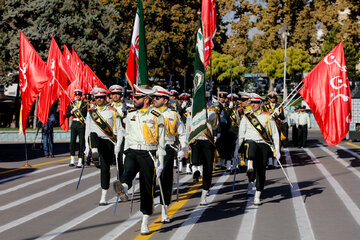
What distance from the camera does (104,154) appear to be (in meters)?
11.2

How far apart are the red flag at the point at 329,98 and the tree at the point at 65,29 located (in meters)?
25.5

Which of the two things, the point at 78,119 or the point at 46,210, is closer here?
the point at 46,210

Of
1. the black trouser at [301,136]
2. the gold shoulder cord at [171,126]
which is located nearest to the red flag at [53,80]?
the gold shoulder cord at [171,126]

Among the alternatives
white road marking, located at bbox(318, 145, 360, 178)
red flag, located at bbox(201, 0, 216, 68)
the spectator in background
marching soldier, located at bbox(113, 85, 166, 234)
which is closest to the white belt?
marching soldier, located at bbox(113, 85, 166, 234)

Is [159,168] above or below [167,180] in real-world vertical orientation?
above

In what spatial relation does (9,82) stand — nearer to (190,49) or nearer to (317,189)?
(190,49)

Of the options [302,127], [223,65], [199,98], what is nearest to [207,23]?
[199,98]

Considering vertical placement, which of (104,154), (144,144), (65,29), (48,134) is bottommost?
(104,154)

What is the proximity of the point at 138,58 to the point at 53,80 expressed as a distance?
18.1 ft

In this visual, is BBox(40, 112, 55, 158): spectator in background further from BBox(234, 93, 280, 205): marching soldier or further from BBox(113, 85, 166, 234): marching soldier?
BBox(113, 85, 166, 234): marching soldier

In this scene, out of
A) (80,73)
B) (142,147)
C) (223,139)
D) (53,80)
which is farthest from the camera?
(80,73)

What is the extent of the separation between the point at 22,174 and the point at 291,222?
28.5 ft

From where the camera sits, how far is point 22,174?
51.7 ft

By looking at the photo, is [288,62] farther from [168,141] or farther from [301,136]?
[168,141]
